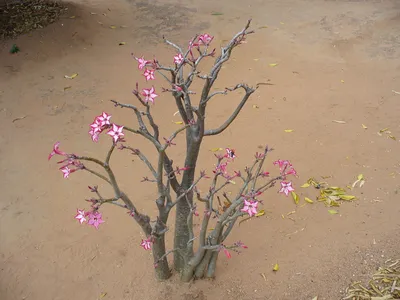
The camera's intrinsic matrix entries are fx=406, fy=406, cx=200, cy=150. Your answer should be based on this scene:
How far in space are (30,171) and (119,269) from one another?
136cm

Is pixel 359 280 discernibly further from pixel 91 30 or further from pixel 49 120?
pixel 91 30

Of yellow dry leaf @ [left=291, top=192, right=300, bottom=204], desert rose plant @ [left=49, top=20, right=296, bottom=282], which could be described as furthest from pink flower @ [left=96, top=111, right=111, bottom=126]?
yellow dry leaf @ [left=291, top=192, right=300, bottom=204]

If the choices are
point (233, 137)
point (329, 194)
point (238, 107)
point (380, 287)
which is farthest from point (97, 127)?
point (233, 137)

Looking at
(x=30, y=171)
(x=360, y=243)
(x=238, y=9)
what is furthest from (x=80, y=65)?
(x=360, y=243)

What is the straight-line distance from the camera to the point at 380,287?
92.4 inches

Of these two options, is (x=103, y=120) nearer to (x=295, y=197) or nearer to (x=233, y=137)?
(x=295, y=197)

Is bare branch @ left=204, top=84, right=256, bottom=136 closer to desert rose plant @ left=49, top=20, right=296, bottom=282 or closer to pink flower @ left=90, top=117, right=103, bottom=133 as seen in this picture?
desert rose plant @ left=49, top=20, right=296, bottom=282

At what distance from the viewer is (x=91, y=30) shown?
574 cm

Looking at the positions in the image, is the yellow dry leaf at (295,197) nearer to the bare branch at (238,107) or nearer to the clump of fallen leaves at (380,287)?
the clump of fallen leaves at (380,287)

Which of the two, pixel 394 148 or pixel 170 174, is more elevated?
pixel 170 174

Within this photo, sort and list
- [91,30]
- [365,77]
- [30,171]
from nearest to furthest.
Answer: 1. [30,171]
2. [365,77]
3. [91,30]

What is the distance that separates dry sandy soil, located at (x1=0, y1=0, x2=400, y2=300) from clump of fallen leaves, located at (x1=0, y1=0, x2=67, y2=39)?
0.20 metres

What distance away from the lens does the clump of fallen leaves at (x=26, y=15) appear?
18.0ft

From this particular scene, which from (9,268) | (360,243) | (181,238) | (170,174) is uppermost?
(170,174)
